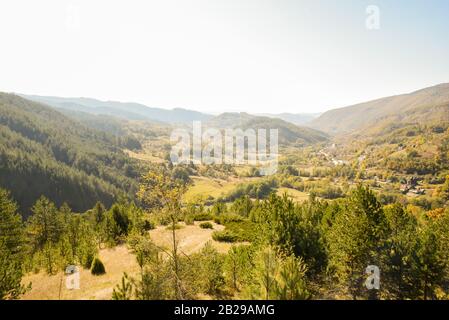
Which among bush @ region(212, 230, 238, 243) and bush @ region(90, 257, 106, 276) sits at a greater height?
bush @ region(90, 257, 106, 276)

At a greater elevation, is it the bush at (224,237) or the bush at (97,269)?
the bush at (97,269)

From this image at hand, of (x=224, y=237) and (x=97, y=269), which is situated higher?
(x=97, y=269)

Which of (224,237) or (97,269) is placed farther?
(224,237)

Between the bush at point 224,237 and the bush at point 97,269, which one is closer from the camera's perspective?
the bush at point 97,269

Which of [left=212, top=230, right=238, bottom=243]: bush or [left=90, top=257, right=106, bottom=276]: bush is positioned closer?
[left=90, top=257, right=106, bottom=276]: bush
